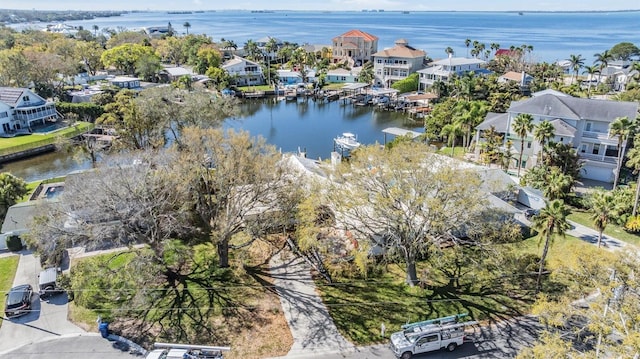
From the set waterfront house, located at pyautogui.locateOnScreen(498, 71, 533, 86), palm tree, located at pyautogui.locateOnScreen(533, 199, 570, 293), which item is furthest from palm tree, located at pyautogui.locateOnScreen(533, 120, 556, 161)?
waterfront house, located at pyautogui.locateOnScreen(498, 71, 533, 86)

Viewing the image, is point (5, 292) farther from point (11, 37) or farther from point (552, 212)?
point (11, 37)

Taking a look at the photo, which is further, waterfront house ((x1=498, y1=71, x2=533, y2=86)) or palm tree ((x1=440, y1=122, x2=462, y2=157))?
waterfront house ((x1=498, y1=71, x2=533, y2=86))

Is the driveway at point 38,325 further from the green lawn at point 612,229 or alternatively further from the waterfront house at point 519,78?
the waterfront house at point 519,78

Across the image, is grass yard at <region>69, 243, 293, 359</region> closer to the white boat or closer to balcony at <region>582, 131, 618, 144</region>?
the white boat

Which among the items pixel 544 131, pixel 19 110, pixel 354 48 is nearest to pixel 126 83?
pixel 19 110

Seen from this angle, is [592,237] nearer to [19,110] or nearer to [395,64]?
[19,110]
